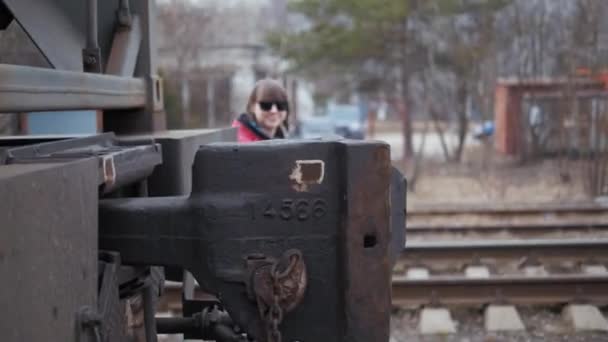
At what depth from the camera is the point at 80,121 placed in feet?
24.0

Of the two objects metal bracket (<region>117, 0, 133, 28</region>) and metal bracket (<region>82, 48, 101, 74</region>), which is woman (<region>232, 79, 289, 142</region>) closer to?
metal bracket (<region>117, 0, 133, 28</region>)

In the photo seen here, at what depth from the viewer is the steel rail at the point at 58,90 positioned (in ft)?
7.28

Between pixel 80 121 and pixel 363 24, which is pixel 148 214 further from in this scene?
pixel 363 24

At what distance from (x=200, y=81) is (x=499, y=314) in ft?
68.7

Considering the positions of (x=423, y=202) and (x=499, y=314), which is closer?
(x=499, y=314)

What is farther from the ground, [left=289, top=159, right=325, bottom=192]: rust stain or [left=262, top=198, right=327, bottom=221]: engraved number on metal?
[left=289, top=159, right=325, bottom=192]: rust stain

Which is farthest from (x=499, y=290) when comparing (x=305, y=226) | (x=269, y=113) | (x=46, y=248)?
(x=46, y=248)

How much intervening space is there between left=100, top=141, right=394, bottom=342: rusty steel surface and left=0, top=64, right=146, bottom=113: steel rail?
1.54ft

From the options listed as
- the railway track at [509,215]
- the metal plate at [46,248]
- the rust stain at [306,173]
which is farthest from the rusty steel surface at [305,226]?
the railway track at [509,215]

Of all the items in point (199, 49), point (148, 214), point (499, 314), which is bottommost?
point (499, 314)

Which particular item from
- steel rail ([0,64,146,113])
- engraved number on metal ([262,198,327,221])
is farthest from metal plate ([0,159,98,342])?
engraved number on metal ([262,198,327,221])

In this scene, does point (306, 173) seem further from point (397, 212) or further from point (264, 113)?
point (264, 113)

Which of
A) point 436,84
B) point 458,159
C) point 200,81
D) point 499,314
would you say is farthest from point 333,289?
point 200,81

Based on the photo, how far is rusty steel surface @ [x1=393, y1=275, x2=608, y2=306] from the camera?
6602 mm
